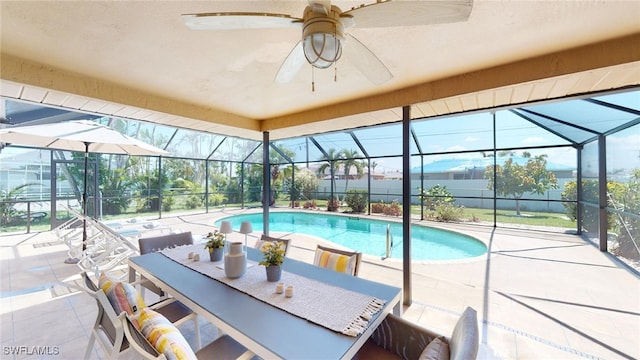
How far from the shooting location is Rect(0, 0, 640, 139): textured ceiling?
5.22 feet

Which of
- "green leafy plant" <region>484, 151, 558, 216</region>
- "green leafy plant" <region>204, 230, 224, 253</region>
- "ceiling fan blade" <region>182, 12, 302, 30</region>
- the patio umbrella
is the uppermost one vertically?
"ceiling fan blade" <region>182, 12, 302, 30</region>

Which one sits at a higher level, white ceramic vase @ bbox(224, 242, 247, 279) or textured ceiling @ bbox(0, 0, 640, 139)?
textured ceiling @ bbox(0, 0, 640, 139)

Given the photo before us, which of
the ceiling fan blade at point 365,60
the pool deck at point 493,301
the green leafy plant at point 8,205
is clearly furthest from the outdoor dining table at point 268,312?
the green leafy plant at point 8,205

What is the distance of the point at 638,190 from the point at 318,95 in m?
4.98

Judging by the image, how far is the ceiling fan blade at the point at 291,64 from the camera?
63.7 inches

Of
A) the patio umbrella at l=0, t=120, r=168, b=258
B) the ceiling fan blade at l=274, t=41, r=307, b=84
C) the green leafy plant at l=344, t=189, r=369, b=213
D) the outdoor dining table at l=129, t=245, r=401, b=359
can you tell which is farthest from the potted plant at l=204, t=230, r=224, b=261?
the green leafy plant at l=344, t=189, r=369, b=213

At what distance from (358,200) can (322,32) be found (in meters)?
9.32

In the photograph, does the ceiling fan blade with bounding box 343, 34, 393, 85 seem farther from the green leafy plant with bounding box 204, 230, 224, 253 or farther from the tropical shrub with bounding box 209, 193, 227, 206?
the tropical shrub with bounding box 209, 193, 227, 206

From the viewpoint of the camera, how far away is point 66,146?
4379 millimetres

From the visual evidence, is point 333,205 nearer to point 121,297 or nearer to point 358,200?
point 358,200

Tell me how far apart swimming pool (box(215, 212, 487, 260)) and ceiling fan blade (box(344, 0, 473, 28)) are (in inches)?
186

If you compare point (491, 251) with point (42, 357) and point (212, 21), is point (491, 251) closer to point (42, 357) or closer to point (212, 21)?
point (212, 21)

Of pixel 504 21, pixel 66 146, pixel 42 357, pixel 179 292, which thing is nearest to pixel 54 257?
pixel 66 146

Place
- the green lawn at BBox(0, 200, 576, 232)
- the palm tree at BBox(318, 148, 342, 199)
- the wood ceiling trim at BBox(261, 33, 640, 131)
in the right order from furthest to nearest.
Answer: the palm tree at BBox(318, 148, 342, 199) < the green lawn at BBox(0, 200, 576, 232) < the wood ceiling trim at BBox(261, 33, 640, 131)
